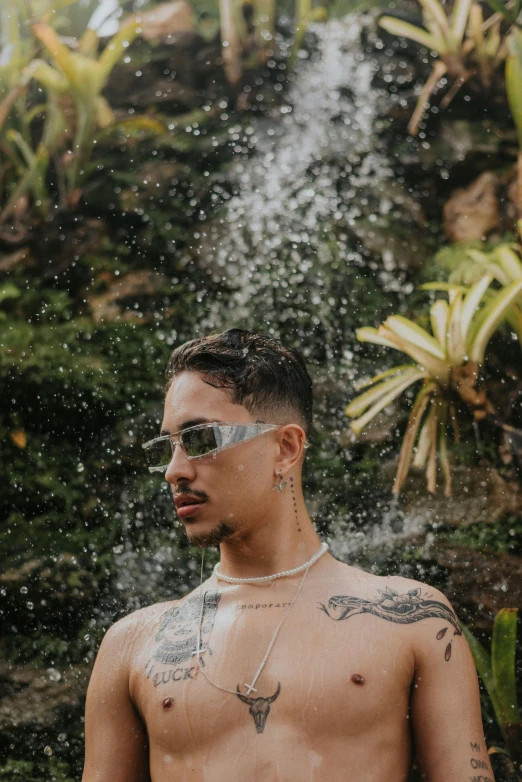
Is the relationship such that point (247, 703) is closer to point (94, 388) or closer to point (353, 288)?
point (94, 388)

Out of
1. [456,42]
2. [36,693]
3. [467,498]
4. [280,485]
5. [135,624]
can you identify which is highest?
[456,42]

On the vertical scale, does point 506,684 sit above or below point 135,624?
below

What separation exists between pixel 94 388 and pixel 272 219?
5.56 feet

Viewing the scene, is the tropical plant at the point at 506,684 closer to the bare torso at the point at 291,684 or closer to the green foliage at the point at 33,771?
the bare torso at the point at 291,684

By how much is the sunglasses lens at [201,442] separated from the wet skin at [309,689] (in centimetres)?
43

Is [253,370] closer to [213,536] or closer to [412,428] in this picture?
[213,536]

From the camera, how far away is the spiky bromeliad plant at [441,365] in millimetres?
3697

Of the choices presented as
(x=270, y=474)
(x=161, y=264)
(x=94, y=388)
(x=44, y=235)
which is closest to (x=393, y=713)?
(x=270, y=474)

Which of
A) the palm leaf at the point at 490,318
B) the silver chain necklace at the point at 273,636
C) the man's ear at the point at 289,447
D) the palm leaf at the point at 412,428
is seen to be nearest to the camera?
the silver chain necklace at the point at 273,636

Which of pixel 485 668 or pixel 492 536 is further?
pixel 492 536

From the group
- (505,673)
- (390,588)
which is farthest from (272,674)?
(505,673)

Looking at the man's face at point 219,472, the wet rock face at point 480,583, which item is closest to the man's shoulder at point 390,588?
the man's face at point 219,472

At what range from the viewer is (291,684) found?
6.47ft

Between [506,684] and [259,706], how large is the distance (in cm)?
147
